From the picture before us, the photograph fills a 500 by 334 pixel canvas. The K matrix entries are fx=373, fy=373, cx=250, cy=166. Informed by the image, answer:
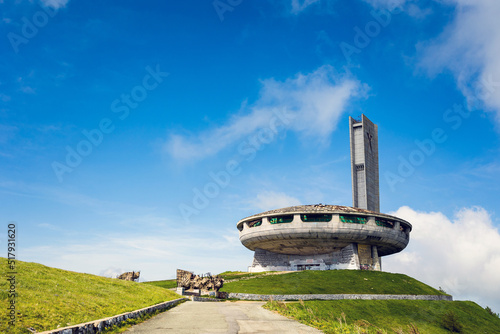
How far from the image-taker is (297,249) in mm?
70000

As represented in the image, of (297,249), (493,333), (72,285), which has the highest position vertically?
(297,249)

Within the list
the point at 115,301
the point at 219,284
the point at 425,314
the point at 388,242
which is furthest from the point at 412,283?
the point at 115,301

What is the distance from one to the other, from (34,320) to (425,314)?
4667cm

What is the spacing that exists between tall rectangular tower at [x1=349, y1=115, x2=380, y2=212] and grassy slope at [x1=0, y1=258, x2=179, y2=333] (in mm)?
74796

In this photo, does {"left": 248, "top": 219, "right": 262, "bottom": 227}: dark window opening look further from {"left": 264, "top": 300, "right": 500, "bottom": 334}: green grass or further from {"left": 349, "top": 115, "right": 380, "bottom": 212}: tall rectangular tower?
{"left": 349, "top": 115, "right": 380, "bottom": 212}: tall rectangular tower

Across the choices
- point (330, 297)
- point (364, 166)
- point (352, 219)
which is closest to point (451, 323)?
point (330, 297)

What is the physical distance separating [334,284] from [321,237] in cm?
1321

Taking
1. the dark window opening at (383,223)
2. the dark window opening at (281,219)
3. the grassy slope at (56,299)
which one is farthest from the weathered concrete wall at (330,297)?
the dark window opening at (281,219)

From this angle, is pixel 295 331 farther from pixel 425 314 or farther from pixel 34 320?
pixel 425 314

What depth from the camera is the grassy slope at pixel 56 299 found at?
11680 millimetres

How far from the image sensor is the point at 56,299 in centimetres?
1454

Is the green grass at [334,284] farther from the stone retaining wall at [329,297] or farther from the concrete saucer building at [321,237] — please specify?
the concrete saucer building at [321,237]

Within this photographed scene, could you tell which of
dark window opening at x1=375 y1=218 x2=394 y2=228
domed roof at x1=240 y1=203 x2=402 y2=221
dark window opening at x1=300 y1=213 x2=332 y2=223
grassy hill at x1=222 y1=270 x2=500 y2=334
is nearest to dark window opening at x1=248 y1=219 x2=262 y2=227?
domed roof at x1=240 y1=203 x2=402 y2=221

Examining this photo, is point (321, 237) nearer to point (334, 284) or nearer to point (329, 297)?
point (334, 284)
